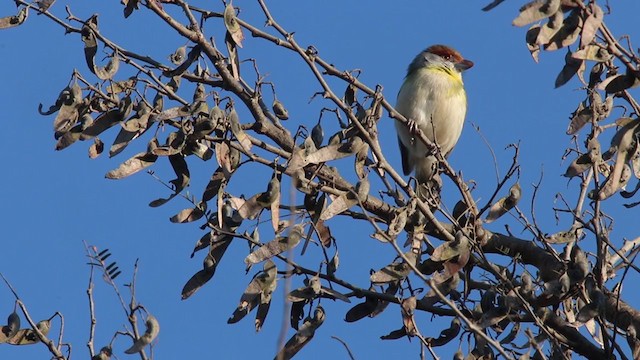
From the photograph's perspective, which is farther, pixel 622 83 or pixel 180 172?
pixel 180 172

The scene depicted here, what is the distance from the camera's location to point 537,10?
271 centimetres

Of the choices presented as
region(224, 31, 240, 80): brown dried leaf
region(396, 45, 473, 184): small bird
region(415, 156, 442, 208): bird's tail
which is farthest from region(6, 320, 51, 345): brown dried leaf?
region(396, 45, 473, 184): small bird

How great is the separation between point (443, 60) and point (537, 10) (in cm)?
456

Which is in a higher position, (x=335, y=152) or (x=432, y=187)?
(x=432, y=187)

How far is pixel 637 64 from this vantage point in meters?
2.94

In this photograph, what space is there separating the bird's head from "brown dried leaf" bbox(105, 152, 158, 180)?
153 inches

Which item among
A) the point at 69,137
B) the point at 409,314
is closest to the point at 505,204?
the point at 409,314

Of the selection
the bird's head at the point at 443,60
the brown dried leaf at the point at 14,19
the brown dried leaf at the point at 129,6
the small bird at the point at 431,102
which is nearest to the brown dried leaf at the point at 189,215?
the brown dried leaf at the point at 129,6

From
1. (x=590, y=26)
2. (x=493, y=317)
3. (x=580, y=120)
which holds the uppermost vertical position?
(x=580, y=120)

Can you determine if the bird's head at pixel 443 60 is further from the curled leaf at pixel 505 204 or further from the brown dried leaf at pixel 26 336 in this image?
the brown dried leaf at pixel 26 336

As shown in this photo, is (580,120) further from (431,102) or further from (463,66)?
(463,66)

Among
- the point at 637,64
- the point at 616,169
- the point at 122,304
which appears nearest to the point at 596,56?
the point at 637,64

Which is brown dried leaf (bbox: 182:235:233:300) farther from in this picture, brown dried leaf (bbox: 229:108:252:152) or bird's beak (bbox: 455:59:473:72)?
bird's beak (bbox: 455:59:473:72)

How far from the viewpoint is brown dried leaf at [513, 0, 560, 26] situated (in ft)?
8.82
